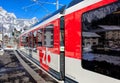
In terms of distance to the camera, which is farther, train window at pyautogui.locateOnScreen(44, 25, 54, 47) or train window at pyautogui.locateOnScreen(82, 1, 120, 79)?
train window at pyautogui.locateOnScreen(44, 25, 54, 47)

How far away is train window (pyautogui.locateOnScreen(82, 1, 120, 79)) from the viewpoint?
4.32 metres

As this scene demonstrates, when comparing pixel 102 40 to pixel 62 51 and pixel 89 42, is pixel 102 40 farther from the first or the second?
pixel 62 51

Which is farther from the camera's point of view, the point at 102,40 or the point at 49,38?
the point at 49,38

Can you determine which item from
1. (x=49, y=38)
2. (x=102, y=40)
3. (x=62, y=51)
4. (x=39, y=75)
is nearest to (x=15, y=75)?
(x=39, y=75)

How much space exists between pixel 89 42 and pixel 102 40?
67cm

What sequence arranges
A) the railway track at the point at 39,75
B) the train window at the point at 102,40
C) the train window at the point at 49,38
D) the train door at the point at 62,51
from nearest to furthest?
1. the train window at the point at 102,40
2. the train door at the point at 62,51
3. the railway track at the point at 39,75
4. the train window at the point at 49,38

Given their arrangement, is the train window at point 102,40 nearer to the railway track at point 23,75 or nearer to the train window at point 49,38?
the train window at point 49,38

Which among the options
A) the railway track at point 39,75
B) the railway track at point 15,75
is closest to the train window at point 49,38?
the railway track at point 39,75

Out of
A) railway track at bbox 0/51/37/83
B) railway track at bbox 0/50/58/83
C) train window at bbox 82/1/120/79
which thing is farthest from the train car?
railway track at bbox 0/51/37/83

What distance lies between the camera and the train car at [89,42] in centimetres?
442

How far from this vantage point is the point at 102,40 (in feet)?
15.8

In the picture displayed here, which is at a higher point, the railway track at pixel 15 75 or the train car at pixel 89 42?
the train car at pixel 89 42

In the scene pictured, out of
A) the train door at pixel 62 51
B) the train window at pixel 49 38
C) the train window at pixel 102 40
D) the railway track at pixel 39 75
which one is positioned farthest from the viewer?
the train window at pixel 49 38

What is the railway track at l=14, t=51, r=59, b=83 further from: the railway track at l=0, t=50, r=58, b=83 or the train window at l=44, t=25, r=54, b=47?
the train window at l=44, t=25, r=54, b=47
